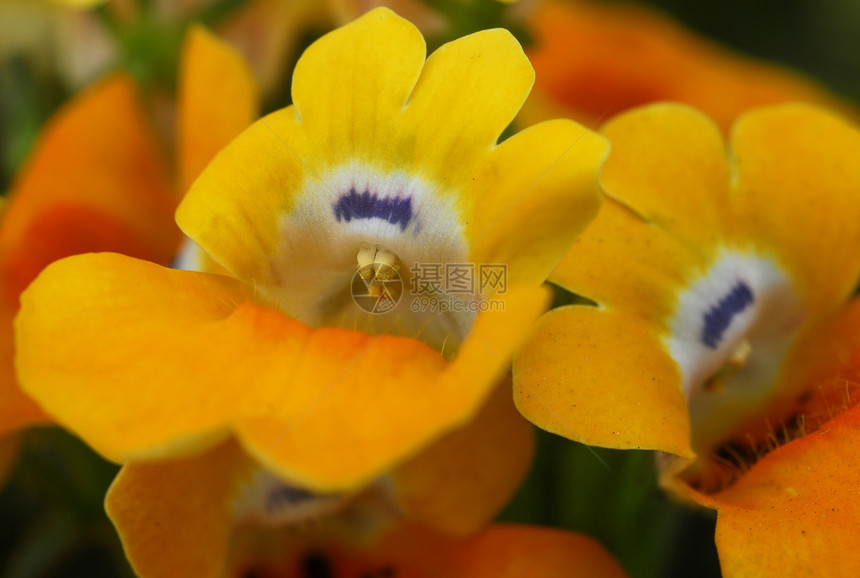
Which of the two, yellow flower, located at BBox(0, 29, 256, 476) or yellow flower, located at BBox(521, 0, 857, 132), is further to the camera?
yellow flower, located at BBox(521, 0, 857, 132)

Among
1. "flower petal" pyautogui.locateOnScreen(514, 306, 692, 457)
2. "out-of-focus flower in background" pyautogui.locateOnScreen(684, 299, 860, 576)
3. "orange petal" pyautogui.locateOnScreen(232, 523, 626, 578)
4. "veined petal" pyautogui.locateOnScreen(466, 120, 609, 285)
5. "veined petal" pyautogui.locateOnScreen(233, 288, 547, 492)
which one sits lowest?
"orange petal" pyautogui.locateOnScreen(232, 523, 626, 578)

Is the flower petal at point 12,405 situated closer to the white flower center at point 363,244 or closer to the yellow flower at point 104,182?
the yellow flower at point 104,182

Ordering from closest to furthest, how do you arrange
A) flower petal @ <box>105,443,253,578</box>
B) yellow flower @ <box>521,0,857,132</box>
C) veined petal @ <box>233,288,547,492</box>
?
veined petal @ <box>233,288,547,492</box> < flower petal @ <box>105,443,253,578</box> < yellow flower @ <box>521,0,857,132</box>

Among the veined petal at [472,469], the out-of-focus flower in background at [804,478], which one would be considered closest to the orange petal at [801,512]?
the out-of-focus flower in background at [804,478]

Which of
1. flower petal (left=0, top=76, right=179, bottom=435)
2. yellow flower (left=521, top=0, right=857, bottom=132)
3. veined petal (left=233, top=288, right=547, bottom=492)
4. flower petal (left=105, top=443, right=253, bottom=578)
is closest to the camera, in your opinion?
veined petal (left=233, top=288, right=547, bottom=492)

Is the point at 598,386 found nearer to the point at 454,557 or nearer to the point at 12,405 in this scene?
the point at 454,557

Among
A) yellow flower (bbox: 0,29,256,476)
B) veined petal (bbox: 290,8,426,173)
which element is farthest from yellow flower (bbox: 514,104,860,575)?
yellow flower (bbox: 0,29,256,476)

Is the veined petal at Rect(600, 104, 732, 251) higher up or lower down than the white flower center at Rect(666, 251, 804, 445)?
higher up

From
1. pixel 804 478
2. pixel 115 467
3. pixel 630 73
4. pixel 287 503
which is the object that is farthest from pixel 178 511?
pixel 630 73

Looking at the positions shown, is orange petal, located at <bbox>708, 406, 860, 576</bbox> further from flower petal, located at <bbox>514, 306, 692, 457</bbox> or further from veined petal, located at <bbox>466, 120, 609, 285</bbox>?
veined petal, located at <bbox>466, 120, 609, 285</bbox>
